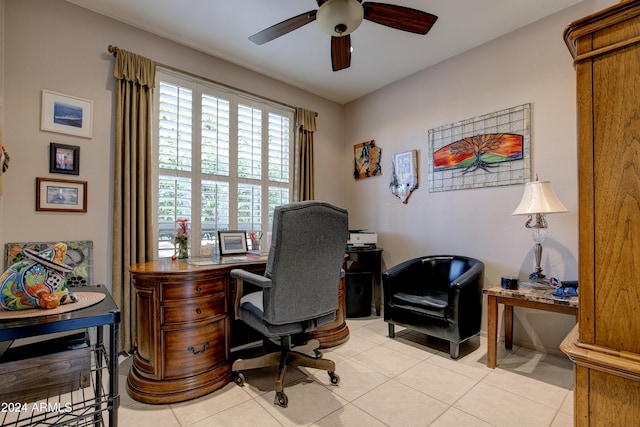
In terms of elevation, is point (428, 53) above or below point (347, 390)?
above

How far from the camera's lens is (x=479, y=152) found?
3045 mm

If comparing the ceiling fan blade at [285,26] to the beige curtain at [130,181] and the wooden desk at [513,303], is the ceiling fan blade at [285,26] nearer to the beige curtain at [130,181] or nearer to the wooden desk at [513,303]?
the beige curtain at [130,181]

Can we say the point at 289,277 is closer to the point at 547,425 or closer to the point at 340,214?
the point at 340,214

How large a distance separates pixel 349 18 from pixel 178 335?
232 centimetres

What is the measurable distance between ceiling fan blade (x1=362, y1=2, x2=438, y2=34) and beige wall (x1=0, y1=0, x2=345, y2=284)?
79.6 inches

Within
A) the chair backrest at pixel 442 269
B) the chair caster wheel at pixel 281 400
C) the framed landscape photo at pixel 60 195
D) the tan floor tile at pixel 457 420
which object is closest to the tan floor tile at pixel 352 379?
the chair caster wheel at pixel 281 400

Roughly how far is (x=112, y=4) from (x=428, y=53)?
9.66ft

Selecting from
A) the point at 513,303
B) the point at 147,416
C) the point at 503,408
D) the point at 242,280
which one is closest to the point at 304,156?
the point at 242,280

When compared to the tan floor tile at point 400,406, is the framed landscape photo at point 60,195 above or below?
above

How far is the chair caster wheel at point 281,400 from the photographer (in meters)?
1.88

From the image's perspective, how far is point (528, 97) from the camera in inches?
108

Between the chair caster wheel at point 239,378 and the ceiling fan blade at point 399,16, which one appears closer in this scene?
the ceiling fan blade at point 399,16

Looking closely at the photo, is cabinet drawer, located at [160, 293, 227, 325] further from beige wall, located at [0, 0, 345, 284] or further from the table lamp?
the table lamp

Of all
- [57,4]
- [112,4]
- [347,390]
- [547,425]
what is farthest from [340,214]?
[57,4]
